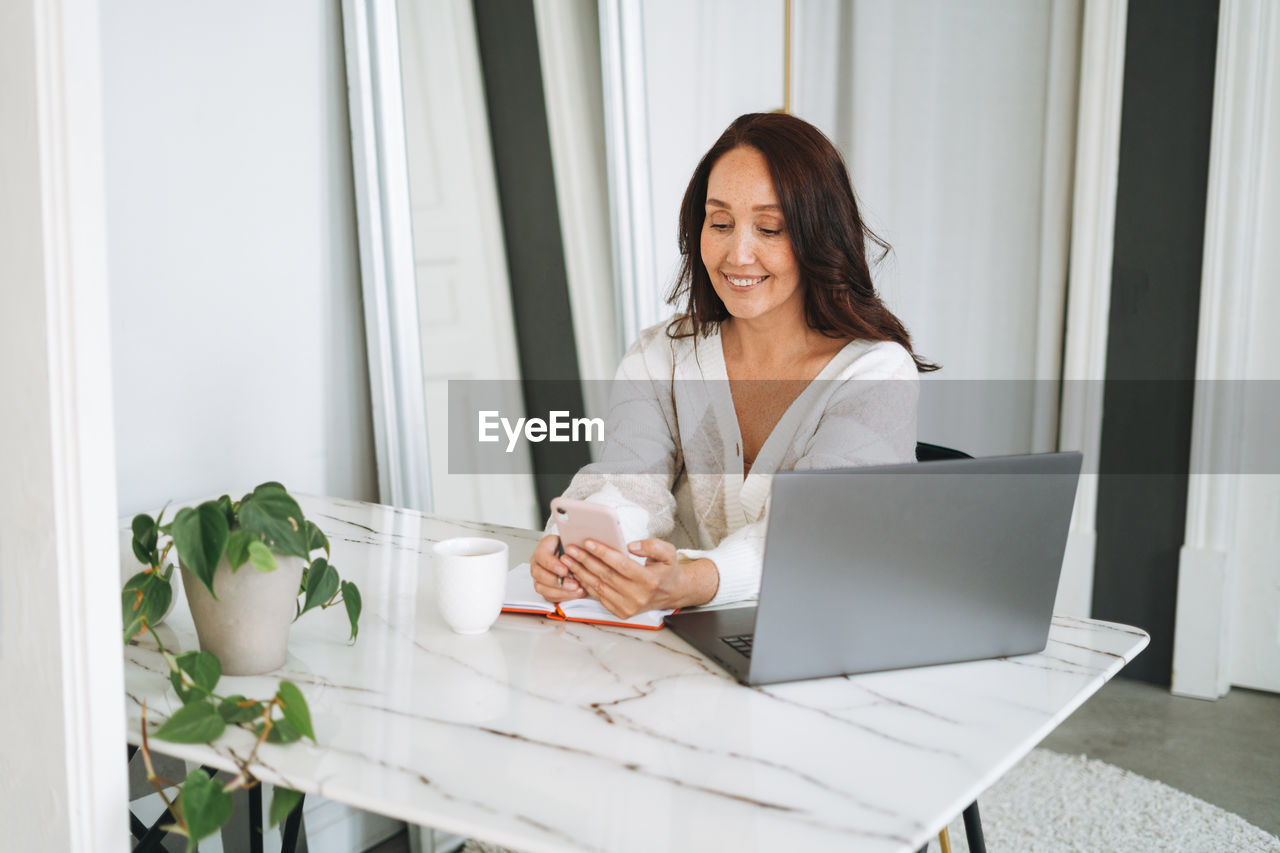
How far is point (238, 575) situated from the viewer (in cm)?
98

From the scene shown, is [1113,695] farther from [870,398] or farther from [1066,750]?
[870,398]

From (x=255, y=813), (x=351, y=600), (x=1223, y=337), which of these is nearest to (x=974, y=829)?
(x=351, y=600)

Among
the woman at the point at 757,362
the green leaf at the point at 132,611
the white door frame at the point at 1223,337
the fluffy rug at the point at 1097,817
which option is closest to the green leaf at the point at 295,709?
the green leaf at the point at 132,611

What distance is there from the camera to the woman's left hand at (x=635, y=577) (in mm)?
1173

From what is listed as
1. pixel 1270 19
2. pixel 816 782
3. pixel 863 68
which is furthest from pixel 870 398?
pixel 863 68

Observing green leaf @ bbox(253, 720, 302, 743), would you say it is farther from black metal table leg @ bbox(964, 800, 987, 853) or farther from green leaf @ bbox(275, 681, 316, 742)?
black metal table leg @ bbox(964, 800, 987, 853)

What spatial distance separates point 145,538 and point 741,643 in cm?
63

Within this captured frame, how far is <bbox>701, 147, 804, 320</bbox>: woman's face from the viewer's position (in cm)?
161

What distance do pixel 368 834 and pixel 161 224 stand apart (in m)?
1.27

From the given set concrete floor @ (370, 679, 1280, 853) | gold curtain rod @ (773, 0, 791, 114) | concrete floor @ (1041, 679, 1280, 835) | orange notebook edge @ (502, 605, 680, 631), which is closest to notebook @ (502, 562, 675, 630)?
orange notebook edge @ (502, 605, 680, 631)

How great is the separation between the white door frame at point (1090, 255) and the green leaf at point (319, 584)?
2.36 meters

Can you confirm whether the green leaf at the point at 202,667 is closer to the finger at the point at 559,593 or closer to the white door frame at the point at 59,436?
the white door frame at the point at 59,436

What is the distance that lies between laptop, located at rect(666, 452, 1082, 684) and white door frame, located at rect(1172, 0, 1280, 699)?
6.47 ft

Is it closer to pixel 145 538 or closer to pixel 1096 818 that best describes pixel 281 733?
pixel 145 538
